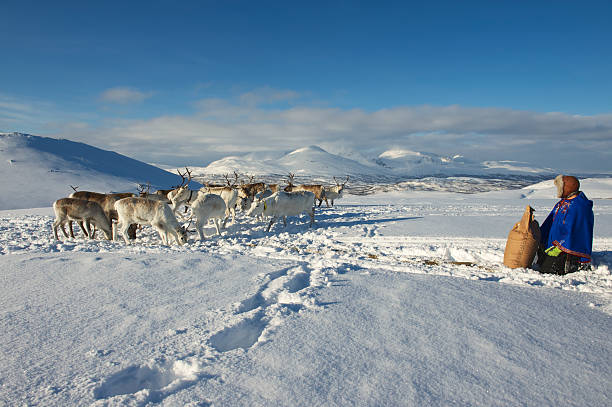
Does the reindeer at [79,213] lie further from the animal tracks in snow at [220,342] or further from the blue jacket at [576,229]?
the blue jacket at [576,229]

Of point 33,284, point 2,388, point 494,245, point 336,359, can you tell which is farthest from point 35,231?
point 494,245

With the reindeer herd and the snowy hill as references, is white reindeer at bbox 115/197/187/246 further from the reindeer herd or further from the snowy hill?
the snowy hill

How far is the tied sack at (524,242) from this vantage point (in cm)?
538

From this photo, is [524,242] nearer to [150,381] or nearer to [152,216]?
[150,381]

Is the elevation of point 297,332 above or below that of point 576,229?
below

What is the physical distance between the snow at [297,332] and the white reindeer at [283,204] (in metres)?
5.13

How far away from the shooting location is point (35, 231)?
33.7 ft

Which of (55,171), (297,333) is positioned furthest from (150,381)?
(55,171)

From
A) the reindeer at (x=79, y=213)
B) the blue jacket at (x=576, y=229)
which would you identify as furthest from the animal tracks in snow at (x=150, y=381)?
the reindeer at (x=79, y=213)

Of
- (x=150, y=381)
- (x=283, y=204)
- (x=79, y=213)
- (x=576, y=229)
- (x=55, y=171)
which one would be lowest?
(x=150, y=381)

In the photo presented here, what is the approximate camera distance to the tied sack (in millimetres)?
5379

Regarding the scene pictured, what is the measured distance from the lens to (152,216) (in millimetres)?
9000

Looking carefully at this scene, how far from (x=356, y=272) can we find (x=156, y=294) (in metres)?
2.88

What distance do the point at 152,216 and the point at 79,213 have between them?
8.09ft
